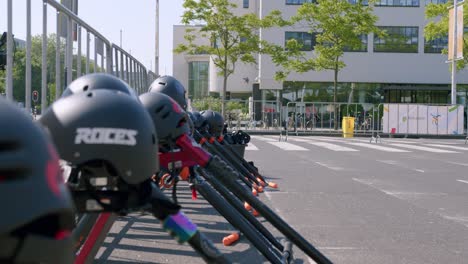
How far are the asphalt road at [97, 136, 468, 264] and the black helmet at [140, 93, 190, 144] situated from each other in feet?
7.16

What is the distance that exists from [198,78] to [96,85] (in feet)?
227

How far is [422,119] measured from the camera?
92.6ft

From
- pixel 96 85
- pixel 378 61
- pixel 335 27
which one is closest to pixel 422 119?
pixel 335 27

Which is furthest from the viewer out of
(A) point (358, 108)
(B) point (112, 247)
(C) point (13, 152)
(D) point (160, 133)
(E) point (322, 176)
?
(A) point (358, 108)

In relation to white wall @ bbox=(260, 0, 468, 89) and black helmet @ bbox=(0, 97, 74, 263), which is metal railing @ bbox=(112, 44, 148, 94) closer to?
black helmet @ bbox=(0, 97, 74, 263)

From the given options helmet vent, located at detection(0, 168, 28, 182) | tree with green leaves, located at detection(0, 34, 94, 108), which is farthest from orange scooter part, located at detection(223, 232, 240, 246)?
helmet vent, located at detection(0, 168, 28, 182)

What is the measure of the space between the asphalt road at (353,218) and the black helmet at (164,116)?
2.18 meters

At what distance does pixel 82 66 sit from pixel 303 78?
1607 inches

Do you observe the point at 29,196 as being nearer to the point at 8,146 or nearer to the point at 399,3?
the point at 8,146

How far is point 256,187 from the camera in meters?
8.84

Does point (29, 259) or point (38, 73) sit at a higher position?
point (38, 73)

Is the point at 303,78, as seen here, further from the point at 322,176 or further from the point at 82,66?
the point at 82,66

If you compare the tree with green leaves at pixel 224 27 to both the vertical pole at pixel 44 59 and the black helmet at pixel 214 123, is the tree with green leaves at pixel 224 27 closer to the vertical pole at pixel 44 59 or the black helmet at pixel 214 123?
the black helmet at pixel 214 123

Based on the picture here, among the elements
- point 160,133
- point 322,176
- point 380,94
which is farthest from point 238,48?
point 160,133
